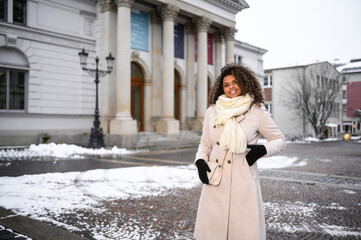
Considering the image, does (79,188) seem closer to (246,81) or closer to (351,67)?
(246,81)

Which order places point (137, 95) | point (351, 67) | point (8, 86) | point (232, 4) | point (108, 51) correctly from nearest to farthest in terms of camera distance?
point (8, 86) < point (108, 51) < point (137, 95) < point (232, 4) < point (351, 67)

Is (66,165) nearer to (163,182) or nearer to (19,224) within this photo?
(163,182)

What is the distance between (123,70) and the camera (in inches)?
772

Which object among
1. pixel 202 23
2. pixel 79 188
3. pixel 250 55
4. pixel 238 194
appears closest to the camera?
pixel 238 194

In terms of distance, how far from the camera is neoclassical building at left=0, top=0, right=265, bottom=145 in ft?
59.2

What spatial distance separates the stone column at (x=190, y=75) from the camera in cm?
2696

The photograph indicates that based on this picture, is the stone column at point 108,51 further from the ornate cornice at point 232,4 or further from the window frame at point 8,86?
the ornate cornice at point 232,4

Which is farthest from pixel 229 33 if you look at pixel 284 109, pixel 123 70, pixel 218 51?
pixel 284 109

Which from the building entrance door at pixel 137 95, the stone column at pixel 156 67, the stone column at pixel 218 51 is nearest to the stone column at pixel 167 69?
the stone column at pixel 156 67

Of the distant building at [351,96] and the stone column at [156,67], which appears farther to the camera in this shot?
the distant building at [351,96]

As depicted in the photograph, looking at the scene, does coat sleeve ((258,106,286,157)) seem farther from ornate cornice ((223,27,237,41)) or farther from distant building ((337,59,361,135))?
distant building ((337,59,361,135))

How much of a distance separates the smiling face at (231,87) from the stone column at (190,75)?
78.4 ft

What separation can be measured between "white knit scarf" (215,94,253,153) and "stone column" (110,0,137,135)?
55.3ft

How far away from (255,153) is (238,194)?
14.5 inches
